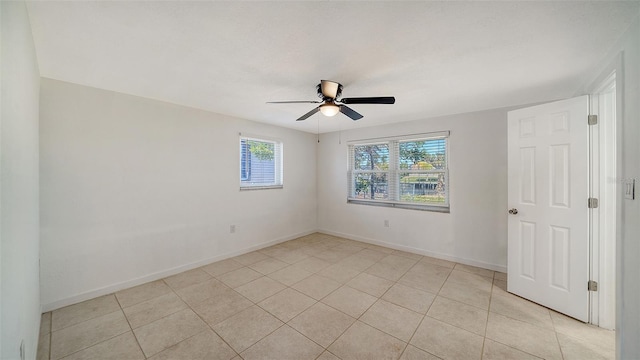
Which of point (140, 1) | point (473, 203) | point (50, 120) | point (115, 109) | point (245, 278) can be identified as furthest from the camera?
point (473, 203)

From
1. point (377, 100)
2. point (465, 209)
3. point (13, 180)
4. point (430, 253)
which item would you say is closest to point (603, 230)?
point (465, 209)

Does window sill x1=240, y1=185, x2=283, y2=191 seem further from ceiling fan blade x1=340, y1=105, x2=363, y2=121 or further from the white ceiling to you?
ceiling fan blade x1=340, y1=105, x2=363, y2=121

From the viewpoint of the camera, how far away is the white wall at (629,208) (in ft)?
4.44

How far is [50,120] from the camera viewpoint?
2.26 metres

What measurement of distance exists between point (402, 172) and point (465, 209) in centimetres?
116

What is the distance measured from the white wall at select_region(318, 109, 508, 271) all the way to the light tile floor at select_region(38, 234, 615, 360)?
0.43 meters

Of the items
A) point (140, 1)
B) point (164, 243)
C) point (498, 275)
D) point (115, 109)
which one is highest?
point (140, 1)

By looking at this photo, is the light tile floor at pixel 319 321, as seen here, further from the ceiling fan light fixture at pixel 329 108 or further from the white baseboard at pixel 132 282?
the ceiling fan light fixture at pixel 329 108

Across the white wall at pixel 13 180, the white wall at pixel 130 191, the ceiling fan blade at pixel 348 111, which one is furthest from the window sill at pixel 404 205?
the white wall at pixel 13 180

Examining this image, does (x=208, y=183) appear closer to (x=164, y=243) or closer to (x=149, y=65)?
(x=164, y=243)

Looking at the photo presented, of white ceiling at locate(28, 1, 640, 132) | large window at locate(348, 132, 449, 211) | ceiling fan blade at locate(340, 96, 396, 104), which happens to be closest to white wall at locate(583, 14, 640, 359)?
white ceiling at locate(28, 1, 640, 132)

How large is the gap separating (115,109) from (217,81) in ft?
4.56

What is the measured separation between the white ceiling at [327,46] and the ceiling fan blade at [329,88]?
0.10 meters

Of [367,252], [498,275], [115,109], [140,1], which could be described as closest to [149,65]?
[140,1]
